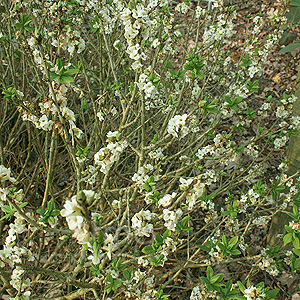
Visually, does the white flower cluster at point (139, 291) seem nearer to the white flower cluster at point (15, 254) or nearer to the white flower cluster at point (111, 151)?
the white flower cluster at point (15, 254)

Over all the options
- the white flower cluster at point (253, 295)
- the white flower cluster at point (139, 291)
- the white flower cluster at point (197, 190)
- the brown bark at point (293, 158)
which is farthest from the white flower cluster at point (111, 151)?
the brown bark at point (293, 158)

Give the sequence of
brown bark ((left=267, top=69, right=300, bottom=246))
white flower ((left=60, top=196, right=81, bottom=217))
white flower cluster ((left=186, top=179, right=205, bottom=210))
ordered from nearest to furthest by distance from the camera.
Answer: white flower ((left=60, top=196, right=81, bottom=217))
white flower cluster ((left=186, top=179, right=205, bottom=210))
brown bark ((left=267, top=69, right=300, bottom=246))

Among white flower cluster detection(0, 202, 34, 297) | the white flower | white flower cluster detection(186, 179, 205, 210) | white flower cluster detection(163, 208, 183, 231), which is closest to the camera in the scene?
the white flower

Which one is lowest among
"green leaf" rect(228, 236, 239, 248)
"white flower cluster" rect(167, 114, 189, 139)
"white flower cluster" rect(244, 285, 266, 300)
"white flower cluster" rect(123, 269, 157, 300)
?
"white flower cluster" rect(123, 269, 157, 300)

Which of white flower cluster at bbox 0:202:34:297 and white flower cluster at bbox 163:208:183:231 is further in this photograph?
white flower cluster at bbox 0:202:34:297

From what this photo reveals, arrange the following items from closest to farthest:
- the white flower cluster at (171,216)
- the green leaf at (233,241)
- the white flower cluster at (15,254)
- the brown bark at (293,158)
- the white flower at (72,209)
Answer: the white flower at (72,209) → the white flower cluster at (171,216) → the white flower cluster at (15,254) → the green leaf at (233,241) → the brown bark at (293,158)

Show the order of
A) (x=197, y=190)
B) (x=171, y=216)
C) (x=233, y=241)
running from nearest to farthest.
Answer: (x=197, y=190), (x=171, y=216), (x=233, y=241)

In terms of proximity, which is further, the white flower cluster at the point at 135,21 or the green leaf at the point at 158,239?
the green leaf at the point at 158,239

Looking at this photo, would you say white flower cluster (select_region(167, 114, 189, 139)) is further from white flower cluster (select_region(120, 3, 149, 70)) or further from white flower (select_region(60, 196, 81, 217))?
white flower (select_region(60, 196, 81, 217))

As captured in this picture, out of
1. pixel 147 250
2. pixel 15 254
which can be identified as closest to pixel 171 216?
pixel 147 250

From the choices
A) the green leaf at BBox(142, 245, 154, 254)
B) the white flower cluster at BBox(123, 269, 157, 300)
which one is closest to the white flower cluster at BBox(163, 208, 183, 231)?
the green leaf at BBox(142, 245, 154, 254)

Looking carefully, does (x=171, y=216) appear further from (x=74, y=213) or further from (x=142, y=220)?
(x=74, y=213)

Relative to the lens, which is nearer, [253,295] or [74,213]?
[74,213]

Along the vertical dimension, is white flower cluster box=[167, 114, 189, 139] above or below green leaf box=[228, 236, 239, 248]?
above
